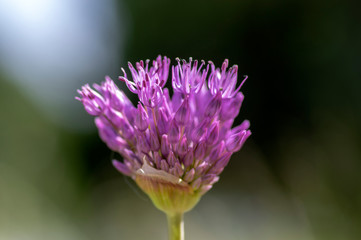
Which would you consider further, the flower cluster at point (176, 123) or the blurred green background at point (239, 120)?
the blurred green background at point (239, 120)

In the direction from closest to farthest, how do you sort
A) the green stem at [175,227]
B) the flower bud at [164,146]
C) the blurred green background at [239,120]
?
the flower bud at [164,146], the green stem at [175,227], the blurred green background at [239,120]

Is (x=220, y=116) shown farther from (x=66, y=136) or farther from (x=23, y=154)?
(x=66, y=136)

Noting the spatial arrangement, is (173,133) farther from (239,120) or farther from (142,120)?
(239,120)

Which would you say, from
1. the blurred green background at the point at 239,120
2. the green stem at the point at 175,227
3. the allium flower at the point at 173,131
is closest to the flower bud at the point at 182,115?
the allium flower at the point at 173,131

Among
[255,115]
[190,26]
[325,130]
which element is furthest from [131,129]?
[190,26]

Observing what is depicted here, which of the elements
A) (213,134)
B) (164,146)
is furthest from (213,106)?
(164,146)

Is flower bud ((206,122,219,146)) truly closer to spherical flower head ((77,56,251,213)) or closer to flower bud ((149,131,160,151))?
spherical flower head ((77,56,251,213))

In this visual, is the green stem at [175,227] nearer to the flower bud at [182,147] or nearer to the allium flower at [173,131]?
the allium flower at [173,131]

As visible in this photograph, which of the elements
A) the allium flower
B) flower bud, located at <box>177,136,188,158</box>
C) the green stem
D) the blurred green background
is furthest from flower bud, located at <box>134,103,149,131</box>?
the blurred green background

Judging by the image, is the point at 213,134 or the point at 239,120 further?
the point at 239,120
